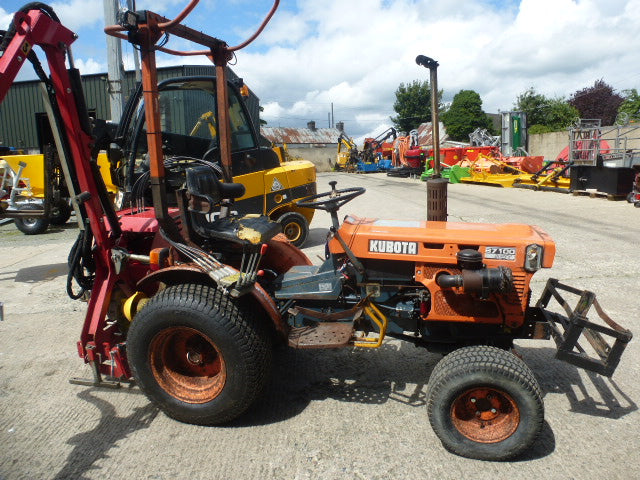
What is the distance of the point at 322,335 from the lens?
2.91m

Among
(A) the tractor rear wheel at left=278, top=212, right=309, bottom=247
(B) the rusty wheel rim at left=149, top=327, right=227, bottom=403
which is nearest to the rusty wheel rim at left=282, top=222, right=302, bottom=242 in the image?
(A) the tractor rear wheel at left=278, top=212, right=309, bottom=247

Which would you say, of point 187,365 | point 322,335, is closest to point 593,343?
point 322,335

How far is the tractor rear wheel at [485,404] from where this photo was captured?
2414mm

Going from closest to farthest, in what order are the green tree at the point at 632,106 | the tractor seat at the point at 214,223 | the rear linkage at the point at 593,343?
the rear linkage at the point at 593,343
the tractor seat at the point at 214,223
the green tree at the point at 632,106

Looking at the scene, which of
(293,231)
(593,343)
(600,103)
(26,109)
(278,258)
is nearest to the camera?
(593,343)

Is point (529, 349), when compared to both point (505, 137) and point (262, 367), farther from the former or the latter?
point (505, 137)

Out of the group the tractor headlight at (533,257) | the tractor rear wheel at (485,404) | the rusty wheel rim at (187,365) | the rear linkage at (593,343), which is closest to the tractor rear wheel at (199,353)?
the rusty wheel rim at (187,365)

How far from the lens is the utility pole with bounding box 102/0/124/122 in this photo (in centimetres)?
838

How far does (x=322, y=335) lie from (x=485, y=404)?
3.09ft

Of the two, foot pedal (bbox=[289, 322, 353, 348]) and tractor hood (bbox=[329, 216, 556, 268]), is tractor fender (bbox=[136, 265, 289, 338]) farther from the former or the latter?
tractor hood (bbox=[329, 216, 556, 268])

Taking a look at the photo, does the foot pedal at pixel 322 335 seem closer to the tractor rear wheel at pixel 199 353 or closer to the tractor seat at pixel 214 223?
the tractor rear wheel at pixel 199 353

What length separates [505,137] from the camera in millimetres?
22078

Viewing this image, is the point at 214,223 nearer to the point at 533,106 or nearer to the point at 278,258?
the point at 278,258

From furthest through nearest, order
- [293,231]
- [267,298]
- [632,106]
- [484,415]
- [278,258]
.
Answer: [632,106] < [293,231] < [278,258] < [267,298] < [484,415]
